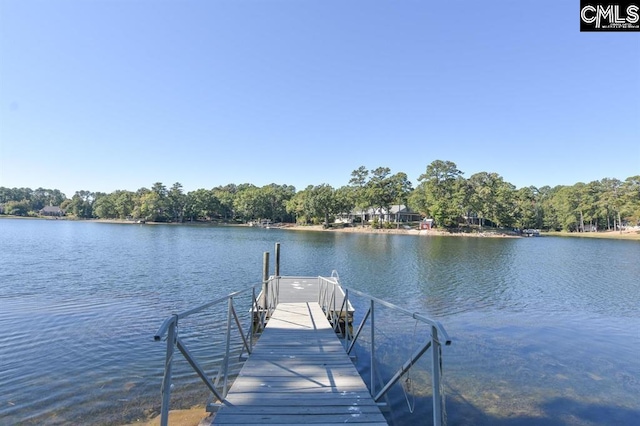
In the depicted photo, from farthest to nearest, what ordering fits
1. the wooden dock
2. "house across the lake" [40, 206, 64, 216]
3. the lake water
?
"house across the lake" [40, 206, 64, 216], the lake water, the wooden dock

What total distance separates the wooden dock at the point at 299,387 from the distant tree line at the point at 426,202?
207 feet

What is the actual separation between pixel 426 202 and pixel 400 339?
65.3m

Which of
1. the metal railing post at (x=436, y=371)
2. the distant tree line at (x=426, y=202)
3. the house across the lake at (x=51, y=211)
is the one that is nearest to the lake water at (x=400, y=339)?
the metal railing post at (x=436, y=371)

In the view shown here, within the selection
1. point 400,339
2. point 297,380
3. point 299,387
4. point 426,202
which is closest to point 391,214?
point 426,202

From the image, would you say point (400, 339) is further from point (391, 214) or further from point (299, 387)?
point (391, 214)

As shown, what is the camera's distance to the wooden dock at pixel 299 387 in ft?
11.8

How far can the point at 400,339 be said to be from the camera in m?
9.57

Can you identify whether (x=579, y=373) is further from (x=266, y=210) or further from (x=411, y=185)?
(x=266, y=210)

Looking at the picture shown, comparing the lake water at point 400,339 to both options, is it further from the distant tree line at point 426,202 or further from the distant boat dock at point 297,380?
the distant tree line at point 426,202

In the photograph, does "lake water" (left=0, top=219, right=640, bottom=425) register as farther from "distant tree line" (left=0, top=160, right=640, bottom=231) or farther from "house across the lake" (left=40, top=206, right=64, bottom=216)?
"house across the lake" (left=40, top=206, right=64, bottom=216)

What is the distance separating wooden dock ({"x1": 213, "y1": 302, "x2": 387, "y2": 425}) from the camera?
11.8 ft

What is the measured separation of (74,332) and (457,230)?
2653 inches

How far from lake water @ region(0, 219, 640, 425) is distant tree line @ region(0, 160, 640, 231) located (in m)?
49.2

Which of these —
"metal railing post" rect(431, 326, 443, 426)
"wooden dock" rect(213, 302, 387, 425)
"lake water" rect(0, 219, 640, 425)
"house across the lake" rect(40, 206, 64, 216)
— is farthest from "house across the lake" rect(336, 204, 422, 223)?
"house across the lake" rect(40, 206, 64, 216)
